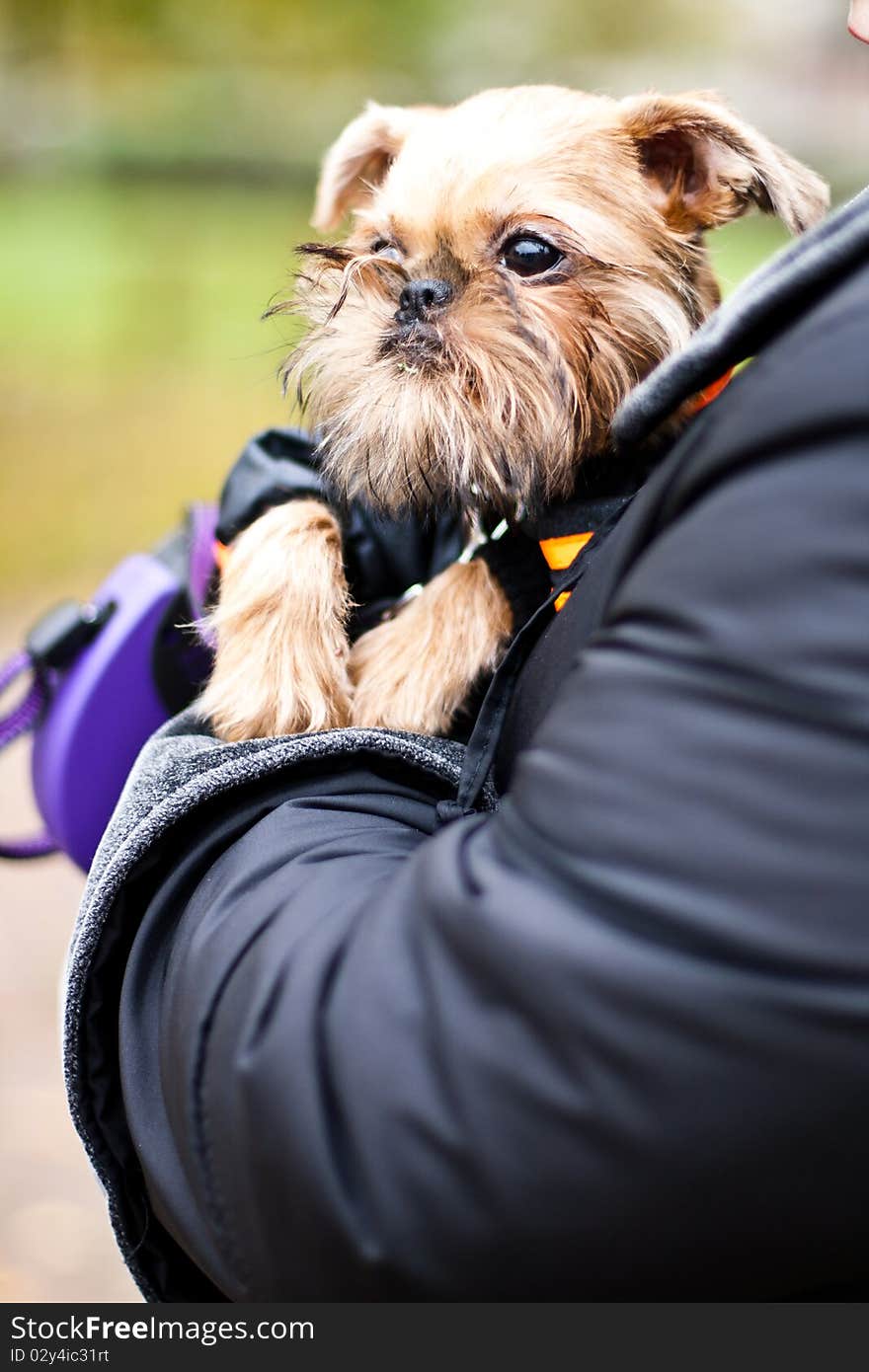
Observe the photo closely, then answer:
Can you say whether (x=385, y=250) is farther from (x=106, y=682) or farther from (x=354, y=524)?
(x=106, y=682)

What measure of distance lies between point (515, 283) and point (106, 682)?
0.80m

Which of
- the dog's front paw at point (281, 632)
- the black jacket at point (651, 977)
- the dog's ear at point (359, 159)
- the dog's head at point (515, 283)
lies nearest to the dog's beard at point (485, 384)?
the dog's head at point (515, 283)

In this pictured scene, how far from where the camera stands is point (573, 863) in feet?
2.53

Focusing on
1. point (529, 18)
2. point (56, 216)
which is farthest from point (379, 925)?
point (529, 18)

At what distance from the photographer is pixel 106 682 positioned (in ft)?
5.88

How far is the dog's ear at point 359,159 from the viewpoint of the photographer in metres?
1.96

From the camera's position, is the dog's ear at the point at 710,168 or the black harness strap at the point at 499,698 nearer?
the black harness strap at the point at 499,698

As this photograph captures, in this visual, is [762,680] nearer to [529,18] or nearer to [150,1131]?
[150,1131]

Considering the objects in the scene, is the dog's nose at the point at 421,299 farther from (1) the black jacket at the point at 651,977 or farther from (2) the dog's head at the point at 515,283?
(1) the black jacket at the point at 651,977

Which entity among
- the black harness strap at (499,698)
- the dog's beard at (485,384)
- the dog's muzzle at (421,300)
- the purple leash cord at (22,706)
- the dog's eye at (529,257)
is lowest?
the purple leash cord at (22,706)

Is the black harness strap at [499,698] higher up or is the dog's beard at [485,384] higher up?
the dog's beard at [485,384]

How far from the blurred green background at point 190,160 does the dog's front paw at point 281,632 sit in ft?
20.7

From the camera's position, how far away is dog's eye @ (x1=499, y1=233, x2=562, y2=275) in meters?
1.55
